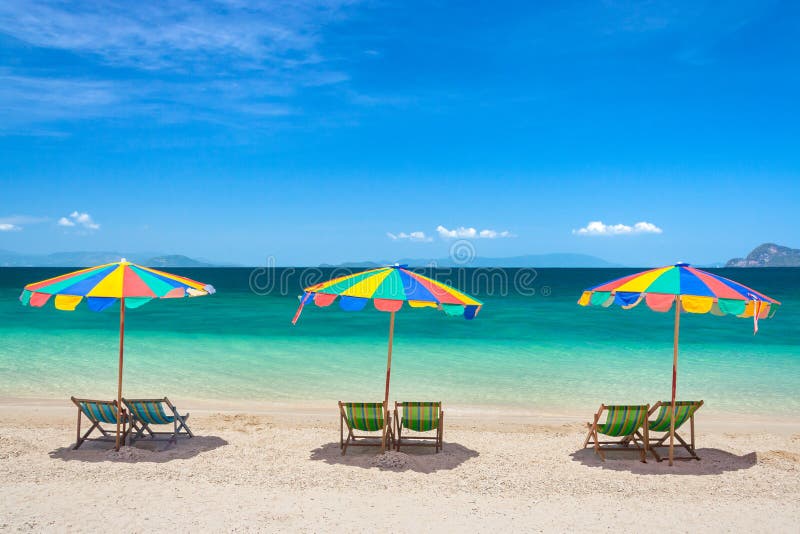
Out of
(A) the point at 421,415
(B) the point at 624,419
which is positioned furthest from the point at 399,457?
(B) the point at 624,419

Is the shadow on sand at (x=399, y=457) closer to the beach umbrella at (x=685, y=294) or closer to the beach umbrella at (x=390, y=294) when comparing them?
the beach umbrella at (x=390, y=294)

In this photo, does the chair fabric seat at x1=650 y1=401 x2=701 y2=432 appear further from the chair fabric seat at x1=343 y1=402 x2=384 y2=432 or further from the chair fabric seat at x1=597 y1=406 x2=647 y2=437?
the chair fabric seat at x1=343 y1=402 x2=384 y2=432

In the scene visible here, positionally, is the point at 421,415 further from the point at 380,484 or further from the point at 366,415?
the point at 380,484

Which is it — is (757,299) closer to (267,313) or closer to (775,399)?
(775,399)

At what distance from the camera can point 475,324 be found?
26.1 m

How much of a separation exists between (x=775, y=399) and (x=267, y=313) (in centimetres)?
2512

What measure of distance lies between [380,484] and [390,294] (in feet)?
6.11

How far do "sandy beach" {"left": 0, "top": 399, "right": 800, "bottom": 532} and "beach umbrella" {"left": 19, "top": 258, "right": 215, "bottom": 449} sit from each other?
1.28m

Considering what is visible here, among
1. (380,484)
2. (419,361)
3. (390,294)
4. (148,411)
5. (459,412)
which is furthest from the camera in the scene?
(419,361)

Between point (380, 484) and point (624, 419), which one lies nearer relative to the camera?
point (380, 484)

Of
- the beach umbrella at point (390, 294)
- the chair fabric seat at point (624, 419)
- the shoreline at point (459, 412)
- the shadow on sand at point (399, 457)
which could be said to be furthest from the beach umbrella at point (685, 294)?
the shoreline at point (459, 412)

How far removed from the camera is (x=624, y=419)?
21.2ft

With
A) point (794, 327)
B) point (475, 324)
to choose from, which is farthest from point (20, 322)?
point (794, 327)

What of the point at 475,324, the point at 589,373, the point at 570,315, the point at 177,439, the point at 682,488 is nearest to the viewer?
the point at 682,488
